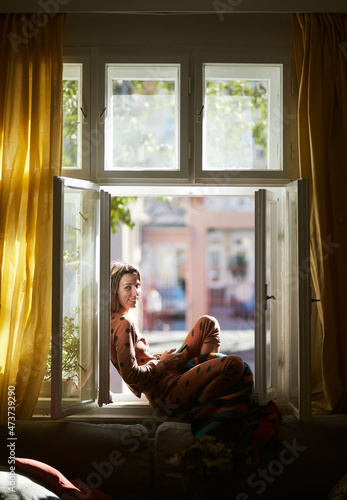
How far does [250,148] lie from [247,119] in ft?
0.57

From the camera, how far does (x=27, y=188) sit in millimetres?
2875

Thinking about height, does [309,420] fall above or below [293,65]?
below

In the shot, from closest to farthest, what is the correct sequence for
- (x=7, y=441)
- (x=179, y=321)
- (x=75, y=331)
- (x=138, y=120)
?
(x=7, y=441), (x=75, y=331), (x=138, y=120), (x=179, y=321)

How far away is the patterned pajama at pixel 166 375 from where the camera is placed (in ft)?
9.02

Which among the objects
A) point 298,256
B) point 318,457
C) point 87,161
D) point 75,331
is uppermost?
point 87,161

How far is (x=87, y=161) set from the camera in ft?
9.64

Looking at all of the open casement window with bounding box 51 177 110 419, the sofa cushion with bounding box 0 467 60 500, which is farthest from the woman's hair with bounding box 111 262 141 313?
the sofa cushion with bounding box 0 467 60 500

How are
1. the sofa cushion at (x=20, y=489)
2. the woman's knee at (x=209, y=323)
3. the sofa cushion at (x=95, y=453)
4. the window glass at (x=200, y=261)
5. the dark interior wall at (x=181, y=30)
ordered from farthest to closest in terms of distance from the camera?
the window glass at (x=200, y=261) < the woman's knee at (x=209, y=323) < the dark interior wall at (x=181, y=30) < the sofa cushion at (x=95, y=453) < the sofa cushion at (x=20, y=489)

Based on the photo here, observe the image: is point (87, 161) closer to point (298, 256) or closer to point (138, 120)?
point (138, 120)

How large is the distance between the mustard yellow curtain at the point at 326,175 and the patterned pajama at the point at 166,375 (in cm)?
49

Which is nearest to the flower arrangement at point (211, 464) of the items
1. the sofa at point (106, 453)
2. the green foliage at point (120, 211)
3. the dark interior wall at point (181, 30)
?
the sofa at point (106, 453)

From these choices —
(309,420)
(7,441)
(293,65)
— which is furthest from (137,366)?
(293,65)

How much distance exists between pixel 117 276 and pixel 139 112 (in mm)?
952

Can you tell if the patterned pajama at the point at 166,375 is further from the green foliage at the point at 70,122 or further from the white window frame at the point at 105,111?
the green foliage at the point at 70,122
